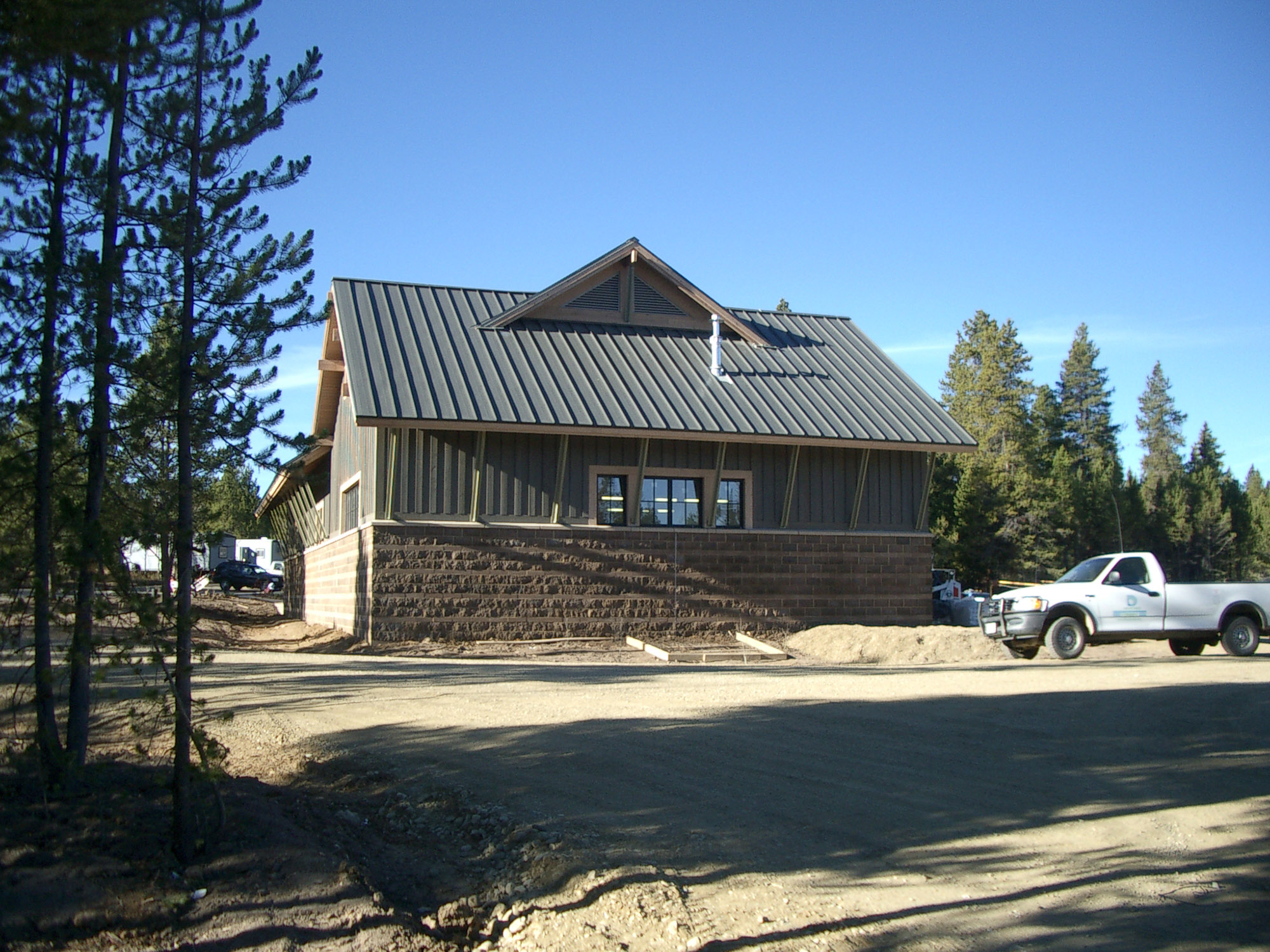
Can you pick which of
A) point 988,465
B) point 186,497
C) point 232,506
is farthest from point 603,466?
point 988,465

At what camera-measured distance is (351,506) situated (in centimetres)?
2453

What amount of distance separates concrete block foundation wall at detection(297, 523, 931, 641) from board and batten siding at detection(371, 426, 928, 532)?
377 mm

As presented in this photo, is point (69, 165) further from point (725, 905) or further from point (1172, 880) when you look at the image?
point (1172, 880)

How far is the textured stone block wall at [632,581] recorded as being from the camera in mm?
20500

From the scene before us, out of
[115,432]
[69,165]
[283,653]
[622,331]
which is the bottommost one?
[283,653]

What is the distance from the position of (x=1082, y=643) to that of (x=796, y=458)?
7.14 meters

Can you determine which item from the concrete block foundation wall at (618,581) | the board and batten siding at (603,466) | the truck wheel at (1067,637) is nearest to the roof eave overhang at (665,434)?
the board and batten siding at (603,466)

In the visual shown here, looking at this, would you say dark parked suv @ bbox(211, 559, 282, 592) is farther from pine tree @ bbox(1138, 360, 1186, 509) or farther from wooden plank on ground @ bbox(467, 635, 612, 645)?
pine tree @ bbox(1138, 360, 1186, 509)

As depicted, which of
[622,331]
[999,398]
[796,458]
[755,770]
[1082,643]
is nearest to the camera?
[755,770]

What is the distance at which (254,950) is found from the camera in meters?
4.88

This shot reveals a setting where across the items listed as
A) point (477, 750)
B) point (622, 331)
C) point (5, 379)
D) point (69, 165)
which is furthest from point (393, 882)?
point (622, 331)

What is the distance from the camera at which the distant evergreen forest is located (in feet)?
204

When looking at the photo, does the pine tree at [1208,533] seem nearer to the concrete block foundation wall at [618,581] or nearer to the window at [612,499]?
the concrete block foundation wall at [618,581]

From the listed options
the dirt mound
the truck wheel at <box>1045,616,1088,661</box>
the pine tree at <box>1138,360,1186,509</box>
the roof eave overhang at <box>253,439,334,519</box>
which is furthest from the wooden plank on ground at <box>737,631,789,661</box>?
the pine tree at <box>1138,360,1186,509</box>
